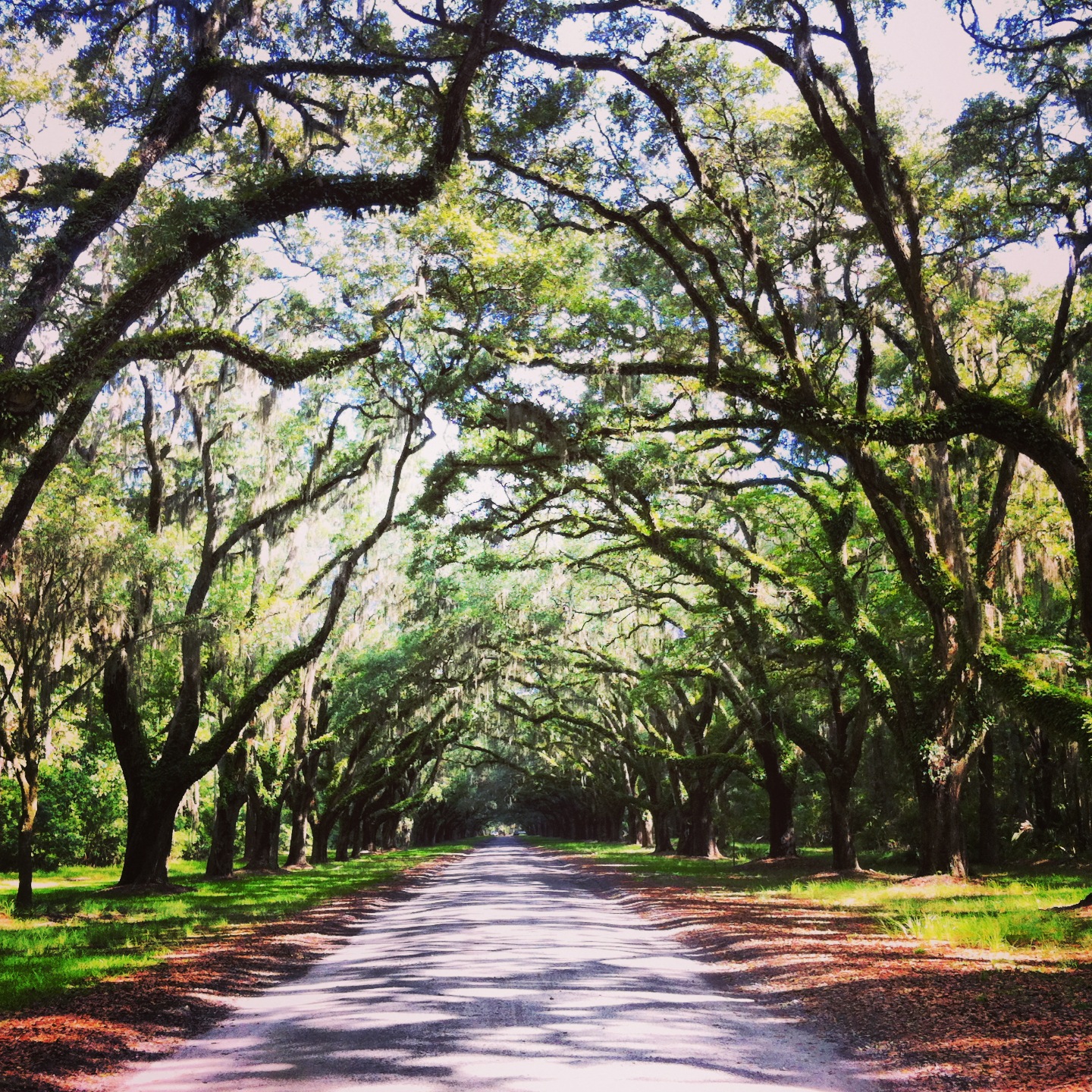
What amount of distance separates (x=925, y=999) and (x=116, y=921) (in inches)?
405

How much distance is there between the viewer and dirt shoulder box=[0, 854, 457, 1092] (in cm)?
436

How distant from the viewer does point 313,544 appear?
2078 centimetres

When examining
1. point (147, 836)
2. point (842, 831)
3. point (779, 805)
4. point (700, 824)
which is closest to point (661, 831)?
point (700, 824)

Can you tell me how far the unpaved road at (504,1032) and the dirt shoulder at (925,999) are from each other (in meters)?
0.35

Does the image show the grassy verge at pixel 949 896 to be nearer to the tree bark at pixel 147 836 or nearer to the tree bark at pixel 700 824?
the tree bark at pixel 700 824

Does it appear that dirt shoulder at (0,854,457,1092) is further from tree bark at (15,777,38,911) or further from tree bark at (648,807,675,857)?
tree bark at (648,807,675,857)

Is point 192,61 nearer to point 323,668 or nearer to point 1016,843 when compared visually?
point 323,668

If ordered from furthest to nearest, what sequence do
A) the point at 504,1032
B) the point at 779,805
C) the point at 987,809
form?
the point at 779,805, the point at 987,809, the point at 504,1032

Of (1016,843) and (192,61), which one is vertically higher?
(192,61)

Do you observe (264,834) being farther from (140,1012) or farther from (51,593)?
(140,1012)

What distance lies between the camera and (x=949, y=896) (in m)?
11.5

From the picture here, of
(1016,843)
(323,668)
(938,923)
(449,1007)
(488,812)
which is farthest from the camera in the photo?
(488,812)

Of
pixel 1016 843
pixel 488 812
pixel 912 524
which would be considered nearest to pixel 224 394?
pixel 912 524

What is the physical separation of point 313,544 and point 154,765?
6.66 meters
